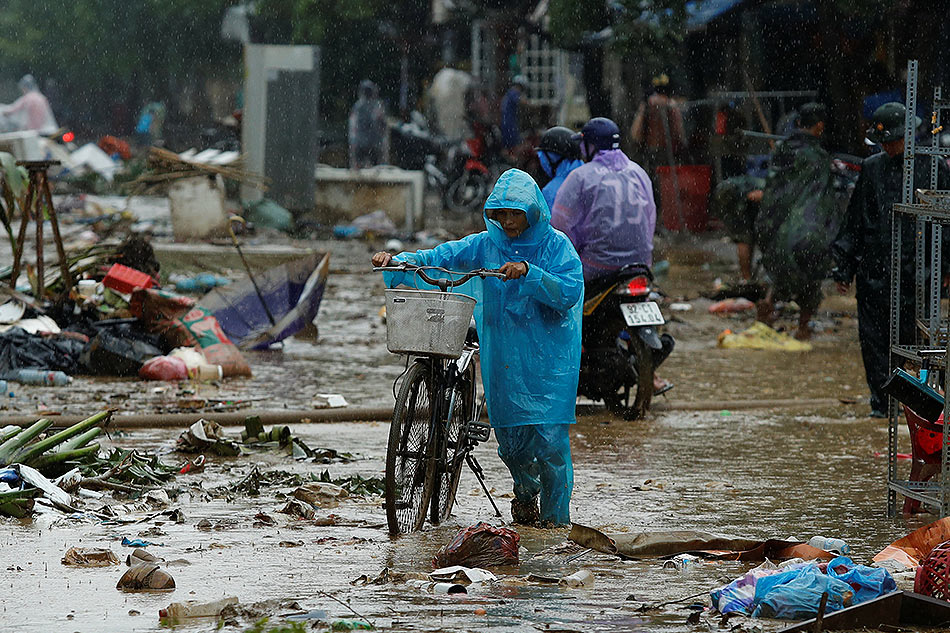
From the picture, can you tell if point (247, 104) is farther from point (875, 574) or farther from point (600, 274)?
point (875, 574)

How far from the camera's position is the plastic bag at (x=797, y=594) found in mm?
4855

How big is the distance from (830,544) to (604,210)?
3712mm

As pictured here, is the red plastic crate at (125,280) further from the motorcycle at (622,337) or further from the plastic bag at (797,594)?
the plastic bag at (797,594)

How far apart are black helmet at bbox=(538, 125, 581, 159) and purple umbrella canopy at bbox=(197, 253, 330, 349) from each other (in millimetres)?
3110

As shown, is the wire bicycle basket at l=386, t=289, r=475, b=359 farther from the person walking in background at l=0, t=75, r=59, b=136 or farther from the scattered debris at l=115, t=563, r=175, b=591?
the person walking in background at l=0, t=75, r=59, b=136

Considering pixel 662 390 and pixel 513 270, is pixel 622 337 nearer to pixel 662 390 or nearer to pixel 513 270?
pixel 662 390

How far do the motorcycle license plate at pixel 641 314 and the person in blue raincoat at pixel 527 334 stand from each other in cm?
278

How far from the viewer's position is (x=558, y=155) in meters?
9.72

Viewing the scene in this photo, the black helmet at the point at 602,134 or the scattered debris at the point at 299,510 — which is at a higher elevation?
the black helmet at the point at 602,134

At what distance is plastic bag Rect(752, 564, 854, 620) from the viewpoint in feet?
15.9

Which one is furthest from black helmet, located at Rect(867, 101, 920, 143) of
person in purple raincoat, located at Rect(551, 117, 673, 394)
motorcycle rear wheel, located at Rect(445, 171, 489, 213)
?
motorcycle rear wheel, located at Rect(445, 171, 489, 213)

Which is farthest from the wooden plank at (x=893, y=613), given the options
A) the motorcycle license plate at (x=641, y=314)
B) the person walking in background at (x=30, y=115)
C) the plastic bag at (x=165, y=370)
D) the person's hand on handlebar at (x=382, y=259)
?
the person walking in background at (x=30, y=115)

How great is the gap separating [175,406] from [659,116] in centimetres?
1338

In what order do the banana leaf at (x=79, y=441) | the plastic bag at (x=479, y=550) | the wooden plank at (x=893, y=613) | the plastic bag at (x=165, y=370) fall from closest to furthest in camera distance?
the wooden plank at (x=893, y=613)
the plastic bag at (x=479, y=550)
the banana leaf at (x=79, y=441)
the plastic bag at (x=165, y=370)
